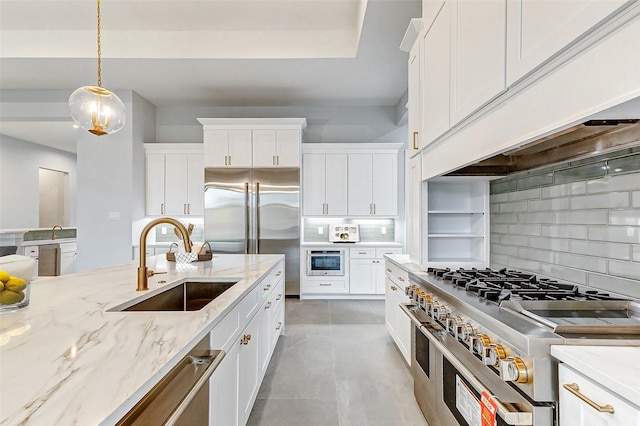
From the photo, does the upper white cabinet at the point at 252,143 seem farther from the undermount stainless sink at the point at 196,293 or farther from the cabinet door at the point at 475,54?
the cabinet door at the point at 475,54

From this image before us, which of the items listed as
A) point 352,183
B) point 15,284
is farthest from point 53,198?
point 15,284

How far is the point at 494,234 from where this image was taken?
2.34 m

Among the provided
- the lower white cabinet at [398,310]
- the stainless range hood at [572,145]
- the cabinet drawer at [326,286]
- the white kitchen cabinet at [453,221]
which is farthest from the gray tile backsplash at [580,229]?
the cabinet drawer at [326,286]

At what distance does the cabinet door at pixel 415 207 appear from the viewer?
2521mm

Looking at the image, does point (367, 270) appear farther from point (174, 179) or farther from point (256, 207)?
point (174, 179)

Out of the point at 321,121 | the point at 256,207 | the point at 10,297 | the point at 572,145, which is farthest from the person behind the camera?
the point at 321,121

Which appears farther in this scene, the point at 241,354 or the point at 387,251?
the point at 387,251

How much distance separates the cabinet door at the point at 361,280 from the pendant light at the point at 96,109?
347 centimetres

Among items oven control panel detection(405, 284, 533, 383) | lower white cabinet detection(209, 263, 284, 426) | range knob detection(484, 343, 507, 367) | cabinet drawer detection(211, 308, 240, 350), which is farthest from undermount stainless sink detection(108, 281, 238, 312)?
range knob detection(484, 343, 507, 367)

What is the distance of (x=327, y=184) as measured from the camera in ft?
16.7

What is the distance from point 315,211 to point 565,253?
3.76 metres

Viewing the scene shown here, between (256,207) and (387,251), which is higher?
(256,207)

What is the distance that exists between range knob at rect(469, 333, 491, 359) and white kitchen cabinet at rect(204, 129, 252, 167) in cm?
419

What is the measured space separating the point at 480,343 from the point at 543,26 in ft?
3.59
